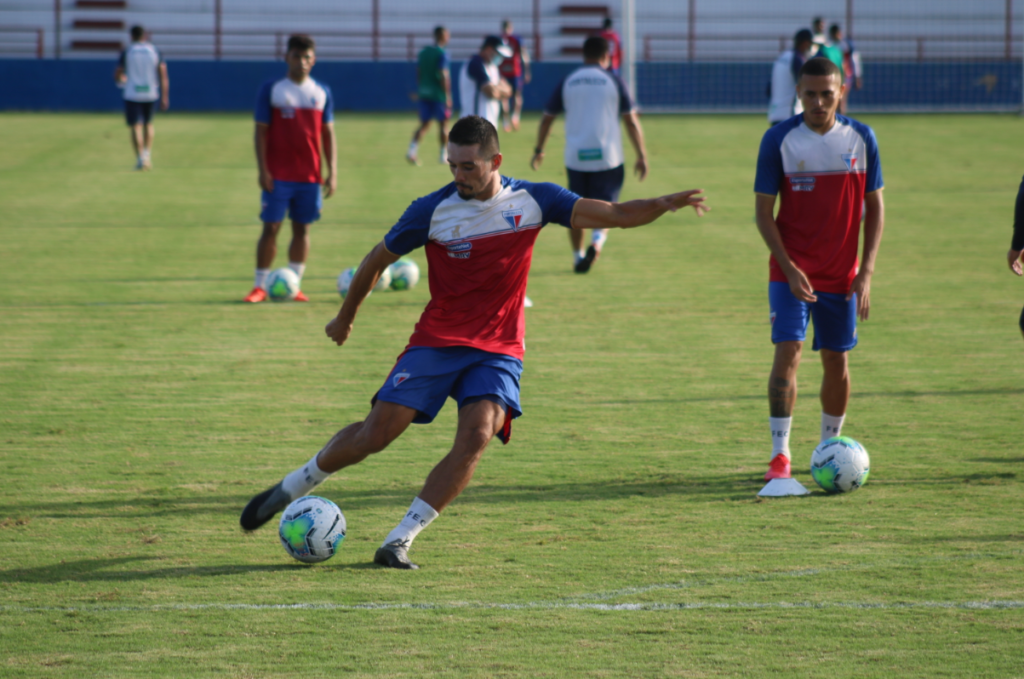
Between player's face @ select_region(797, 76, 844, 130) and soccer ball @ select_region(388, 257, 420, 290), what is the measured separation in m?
6.49

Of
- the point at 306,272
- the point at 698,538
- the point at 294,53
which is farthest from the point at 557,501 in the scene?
the point at 306,272

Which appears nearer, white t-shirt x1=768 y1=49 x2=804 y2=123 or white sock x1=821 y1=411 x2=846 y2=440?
white sock x1=821 y1=411 x2=846 y2=440

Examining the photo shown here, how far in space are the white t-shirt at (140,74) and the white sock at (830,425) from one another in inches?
693

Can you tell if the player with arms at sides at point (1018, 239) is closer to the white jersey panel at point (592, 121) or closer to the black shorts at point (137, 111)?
the white jersey panel at point (592, 121)

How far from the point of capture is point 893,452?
666 centimetres

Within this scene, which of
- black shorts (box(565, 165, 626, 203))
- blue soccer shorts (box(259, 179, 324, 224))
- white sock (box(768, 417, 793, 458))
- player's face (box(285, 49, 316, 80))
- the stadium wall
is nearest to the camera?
white sock (box(768, 417, 793, 458))

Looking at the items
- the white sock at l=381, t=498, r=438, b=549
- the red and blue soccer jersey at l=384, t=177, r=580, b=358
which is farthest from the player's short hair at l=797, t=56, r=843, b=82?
the white sock at l=381, t=498, r=438, b=549

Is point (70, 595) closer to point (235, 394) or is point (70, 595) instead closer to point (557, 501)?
point (557, 501)

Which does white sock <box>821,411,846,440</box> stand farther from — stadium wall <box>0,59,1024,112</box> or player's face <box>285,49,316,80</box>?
stadium wall <box>0,59,1024,112</box>

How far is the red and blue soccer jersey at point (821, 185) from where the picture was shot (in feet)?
19.6

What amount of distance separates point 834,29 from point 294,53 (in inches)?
748

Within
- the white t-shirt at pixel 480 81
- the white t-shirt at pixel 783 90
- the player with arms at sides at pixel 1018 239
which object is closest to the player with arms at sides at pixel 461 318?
the player with arms at sides at pixel 1018 239

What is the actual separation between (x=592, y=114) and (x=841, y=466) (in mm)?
6866

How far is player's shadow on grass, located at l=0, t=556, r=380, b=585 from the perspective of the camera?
4762 millimetres
